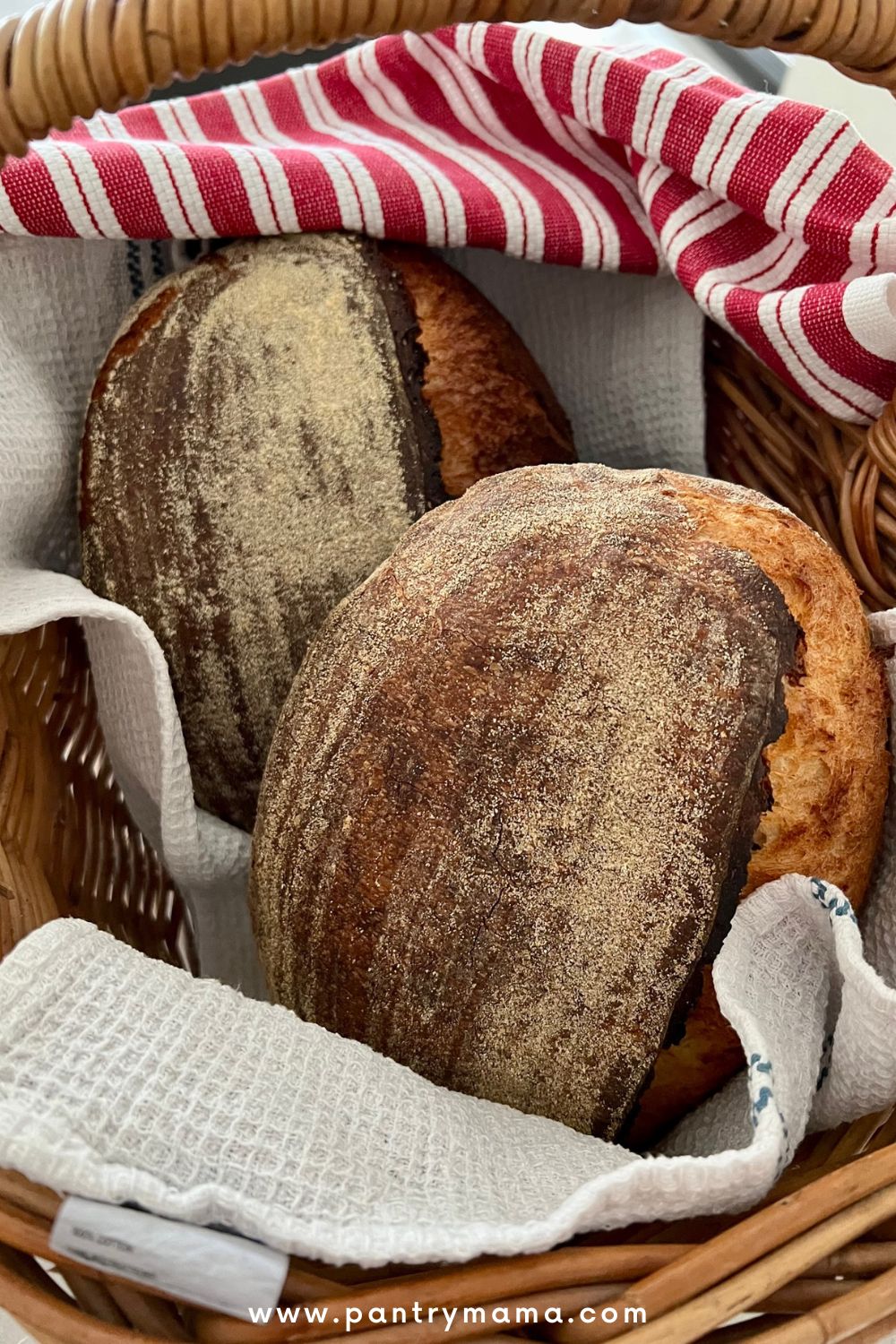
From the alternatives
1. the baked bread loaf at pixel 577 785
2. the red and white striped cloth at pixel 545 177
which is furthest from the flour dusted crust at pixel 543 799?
the red and white striped cloth at pixel 545 177

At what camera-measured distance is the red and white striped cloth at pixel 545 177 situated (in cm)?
69

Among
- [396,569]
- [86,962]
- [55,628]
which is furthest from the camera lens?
[55,628]

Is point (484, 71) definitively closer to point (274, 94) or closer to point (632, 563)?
point (274, 94)

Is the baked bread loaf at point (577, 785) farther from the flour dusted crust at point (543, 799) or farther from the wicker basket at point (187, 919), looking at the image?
the wicker basket at point (187, 919)

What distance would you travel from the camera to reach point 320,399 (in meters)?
0.70

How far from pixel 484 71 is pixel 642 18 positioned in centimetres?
32

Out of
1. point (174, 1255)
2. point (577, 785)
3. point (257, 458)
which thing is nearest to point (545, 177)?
point (257, 458)

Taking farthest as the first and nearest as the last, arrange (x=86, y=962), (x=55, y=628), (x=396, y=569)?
1. (x=55, y=628)
2. (x=396, y=569)
3. (x=86, y=962)

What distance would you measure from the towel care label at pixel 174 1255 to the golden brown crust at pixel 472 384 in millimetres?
487

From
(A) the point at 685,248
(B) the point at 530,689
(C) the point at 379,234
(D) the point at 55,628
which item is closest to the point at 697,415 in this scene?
(A) the point at 685,248

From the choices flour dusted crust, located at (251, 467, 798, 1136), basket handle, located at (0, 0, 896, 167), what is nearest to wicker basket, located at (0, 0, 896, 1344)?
basket handle, located at (0, 0, 896, 167)

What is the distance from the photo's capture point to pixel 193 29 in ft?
1.57

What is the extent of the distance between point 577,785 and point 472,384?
0.34 m

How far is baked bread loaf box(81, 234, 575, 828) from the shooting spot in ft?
2.29
